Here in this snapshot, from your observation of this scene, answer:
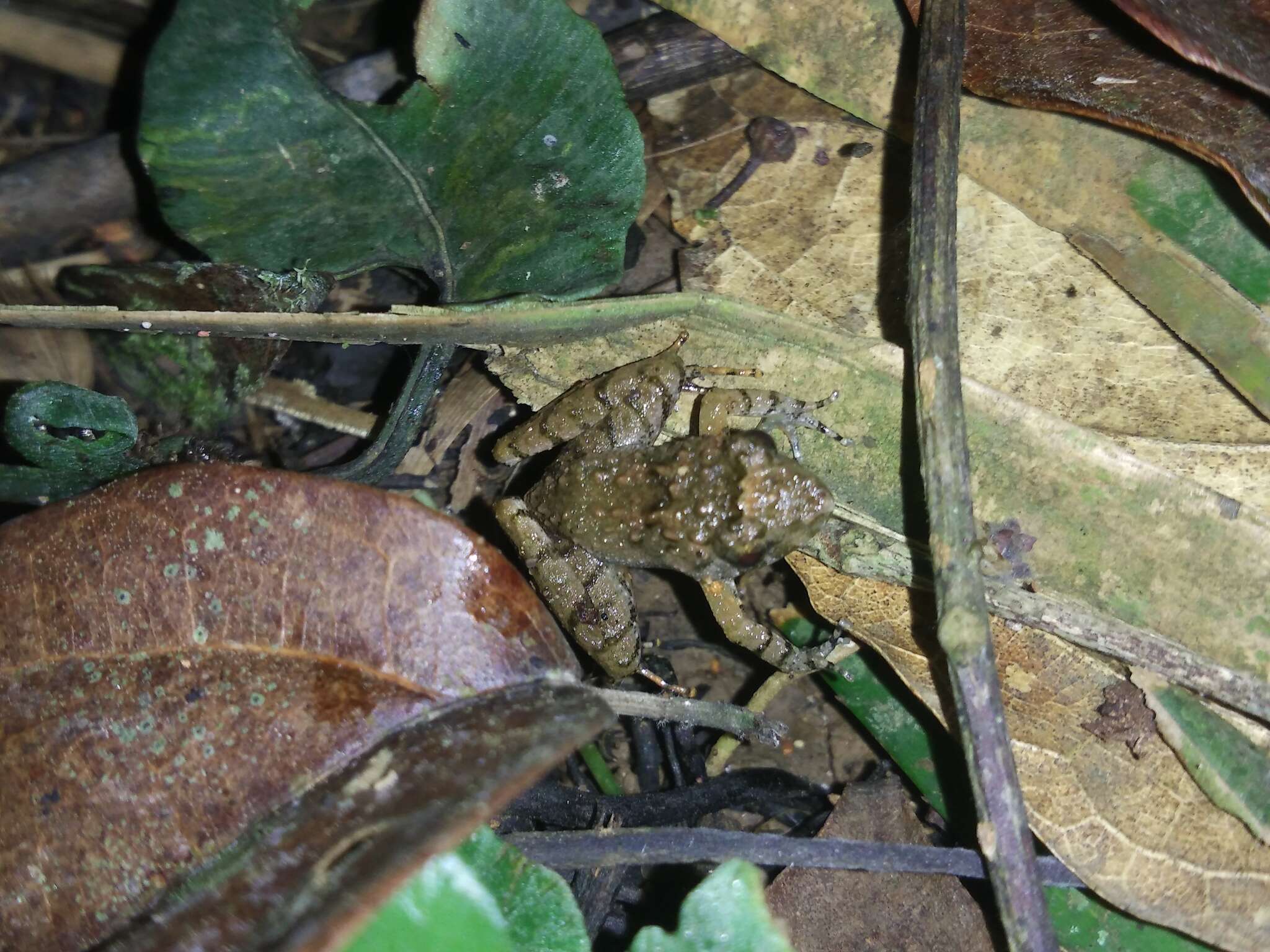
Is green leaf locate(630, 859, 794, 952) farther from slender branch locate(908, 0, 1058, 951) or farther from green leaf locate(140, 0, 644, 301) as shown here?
green leaf locate(140, 0, 644, 301)

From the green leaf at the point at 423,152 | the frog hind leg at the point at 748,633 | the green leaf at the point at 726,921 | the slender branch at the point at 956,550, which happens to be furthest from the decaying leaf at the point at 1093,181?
the green leaf at the point at 726,921

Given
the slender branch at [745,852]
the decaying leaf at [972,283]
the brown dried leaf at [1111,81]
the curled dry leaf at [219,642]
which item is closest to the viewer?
the curled dry leaf at [219,642]

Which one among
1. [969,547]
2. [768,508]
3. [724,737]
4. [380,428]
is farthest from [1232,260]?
[380,428]

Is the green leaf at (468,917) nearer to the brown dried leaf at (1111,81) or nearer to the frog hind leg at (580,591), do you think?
the frog hind leg at (580,591)

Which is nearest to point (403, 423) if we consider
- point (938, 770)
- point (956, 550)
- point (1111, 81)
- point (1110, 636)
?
point (956, 550)

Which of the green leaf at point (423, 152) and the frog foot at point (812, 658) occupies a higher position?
the green leaf at point (423, 152)

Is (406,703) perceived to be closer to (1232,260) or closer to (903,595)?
(903,595)

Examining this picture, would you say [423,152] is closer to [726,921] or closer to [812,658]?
[812,658]
